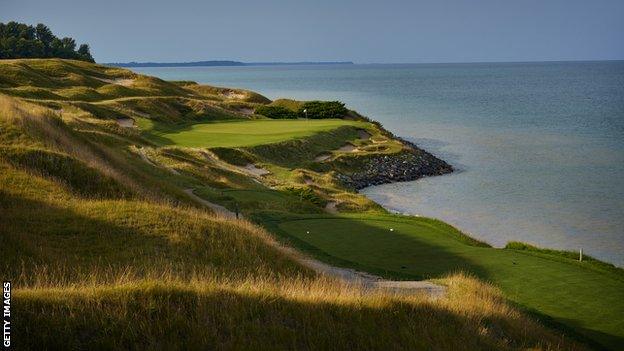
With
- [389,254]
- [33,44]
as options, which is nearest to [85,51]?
[33,44]

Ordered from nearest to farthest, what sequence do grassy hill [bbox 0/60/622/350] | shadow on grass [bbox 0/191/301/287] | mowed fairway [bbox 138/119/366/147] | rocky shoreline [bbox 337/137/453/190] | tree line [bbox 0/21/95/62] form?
grassy hill [bbox 0/60/622/350] < shadow on grass [bbox 0/191/301/287] < rocky shoreline [bbox 337/137/453/190] < mowed fairway [bbox 138/119/366/147] < tree line [bbox 0/21/95/62]

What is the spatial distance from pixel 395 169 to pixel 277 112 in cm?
2436

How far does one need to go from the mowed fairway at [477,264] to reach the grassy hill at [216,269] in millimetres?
54

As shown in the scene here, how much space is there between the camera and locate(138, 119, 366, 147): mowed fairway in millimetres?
45069

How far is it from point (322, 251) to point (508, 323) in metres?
6.92

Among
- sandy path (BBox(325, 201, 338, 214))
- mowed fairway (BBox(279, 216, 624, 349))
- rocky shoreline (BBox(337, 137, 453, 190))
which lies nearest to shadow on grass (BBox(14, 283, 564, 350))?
mowed fairway (BBox(279, 216, 624, 349))

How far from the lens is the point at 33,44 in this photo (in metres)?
99.1

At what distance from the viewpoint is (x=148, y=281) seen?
28.5ft

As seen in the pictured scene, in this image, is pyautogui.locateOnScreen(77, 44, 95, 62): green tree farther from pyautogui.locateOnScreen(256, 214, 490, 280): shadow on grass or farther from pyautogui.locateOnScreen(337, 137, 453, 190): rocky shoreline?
pyautogui.locateOnScreen(256, 214, 490, 280): shadow on grass

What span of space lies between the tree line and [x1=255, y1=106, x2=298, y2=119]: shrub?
46.4 m

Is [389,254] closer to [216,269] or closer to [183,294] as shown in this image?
[216,269]

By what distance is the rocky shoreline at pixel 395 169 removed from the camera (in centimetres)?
4431

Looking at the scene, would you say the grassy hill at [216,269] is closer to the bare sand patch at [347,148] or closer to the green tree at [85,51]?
the bare sand patch at [347,148]

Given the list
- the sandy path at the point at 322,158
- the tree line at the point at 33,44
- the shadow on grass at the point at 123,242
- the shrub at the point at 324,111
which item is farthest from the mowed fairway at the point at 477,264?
the tree line at the point at 33,44
